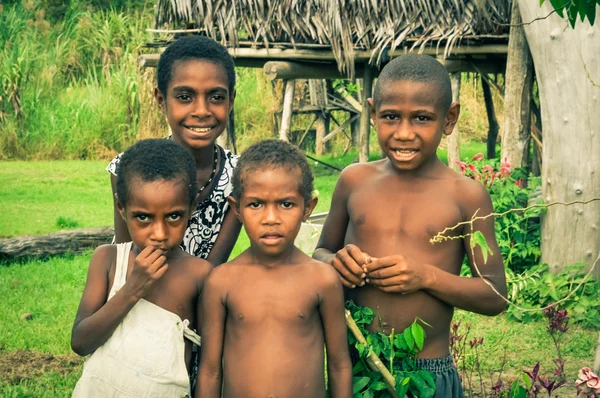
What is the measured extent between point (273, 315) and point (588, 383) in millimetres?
969

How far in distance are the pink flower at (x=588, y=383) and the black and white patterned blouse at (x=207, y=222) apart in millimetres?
1320

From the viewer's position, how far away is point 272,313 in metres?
2.56

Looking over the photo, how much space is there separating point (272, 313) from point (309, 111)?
1130 cm

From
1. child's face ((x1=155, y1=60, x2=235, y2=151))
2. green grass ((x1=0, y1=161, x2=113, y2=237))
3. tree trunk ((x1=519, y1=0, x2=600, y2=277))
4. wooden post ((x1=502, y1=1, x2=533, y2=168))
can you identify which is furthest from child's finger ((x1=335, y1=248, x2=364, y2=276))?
green grass ((x1=0, y1=161, x2=113, y2=237))

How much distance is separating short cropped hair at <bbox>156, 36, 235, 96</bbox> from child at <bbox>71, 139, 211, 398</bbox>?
0.42 meters

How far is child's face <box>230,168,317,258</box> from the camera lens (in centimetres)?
256

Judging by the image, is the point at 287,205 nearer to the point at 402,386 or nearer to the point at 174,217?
the point at 174,217

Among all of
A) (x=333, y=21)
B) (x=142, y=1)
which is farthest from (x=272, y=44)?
(x=142, y=1)

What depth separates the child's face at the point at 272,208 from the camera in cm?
256

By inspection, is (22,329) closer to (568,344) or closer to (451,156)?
(568,344)

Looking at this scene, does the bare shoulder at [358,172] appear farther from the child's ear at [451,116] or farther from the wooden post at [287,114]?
the wooden post at [287,114]

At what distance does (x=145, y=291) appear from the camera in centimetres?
254

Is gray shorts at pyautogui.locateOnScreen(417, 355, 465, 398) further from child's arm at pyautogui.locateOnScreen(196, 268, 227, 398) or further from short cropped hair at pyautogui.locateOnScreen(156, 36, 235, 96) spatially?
short cropped hair at pyautogui.locateOnScreen(156, 36, 235, 96)

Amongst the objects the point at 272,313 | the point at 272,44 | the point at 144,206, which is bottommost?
the point at 272,313
